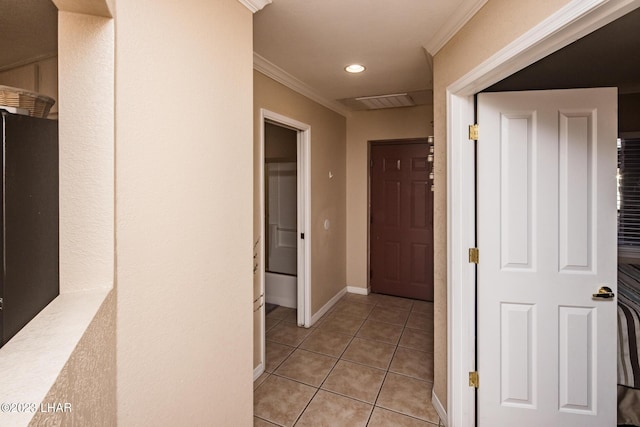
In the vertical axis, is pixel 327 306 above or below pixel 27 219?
below

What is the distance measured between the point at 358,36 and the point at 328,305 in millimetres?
2910

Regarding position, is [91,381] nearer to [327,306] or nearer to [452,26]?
[452,26]

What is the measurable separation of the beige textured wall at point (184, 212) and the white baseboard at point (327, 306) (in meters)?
1.85

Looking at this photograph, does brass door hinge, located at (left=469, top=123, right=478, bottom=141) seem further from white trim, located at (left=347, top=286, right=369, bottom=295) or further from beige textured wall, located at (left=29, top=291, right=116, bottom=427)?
white trim, located at (left=347, top=286, right=369, bottom=295)

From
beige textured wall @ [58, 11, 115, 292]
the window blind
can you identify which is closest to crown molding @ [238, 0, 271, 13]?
beige textured wall @ [58, 11, 115, 292]

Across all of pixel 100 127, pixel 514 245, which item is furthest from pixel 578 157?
pixel 100 127

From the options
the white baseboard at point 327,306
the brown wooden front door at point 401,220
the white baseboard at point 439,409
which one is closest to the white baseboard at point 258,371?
the white baseboard at point 327,306

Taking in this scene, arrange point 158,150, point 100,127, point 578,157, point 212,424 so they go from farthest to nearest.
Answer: point 578,157 < point 212,424 < point 158,150 < point 100,127

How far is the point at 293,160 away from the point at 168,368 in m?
3.07

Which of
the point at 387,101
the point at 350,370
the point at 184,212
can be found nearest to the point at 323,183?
the point at 387,101

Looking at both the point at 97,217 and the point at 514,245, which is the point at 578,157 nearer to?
the point at 514,245

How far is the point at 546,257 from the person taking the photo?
5.59ft

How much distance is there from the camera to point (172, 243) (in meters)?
1.18

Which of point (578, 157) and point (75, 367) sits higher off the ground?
point (578, 157)
